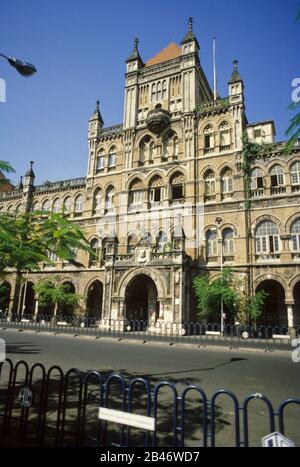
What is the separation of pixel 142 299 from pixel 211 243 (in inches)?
281

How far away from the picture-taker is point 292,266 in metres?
20.4

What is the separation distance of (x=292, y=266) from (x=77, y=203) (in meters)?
20.7

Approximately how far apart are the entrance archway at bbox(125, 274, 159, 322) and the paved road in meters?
10.2

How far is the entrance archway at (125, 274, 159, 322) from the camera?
889 inches

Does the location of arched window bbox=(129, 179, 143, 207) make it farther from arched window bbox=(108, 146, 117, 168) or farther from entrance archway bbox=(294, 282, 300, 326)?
entrance archway bbox=(294, 282, 300, 326)

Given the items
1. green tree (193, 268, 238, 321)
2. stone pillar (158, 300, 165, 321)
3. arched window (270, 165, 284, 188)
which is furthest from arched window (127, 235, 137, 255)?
arched window (270, 165, 284, 188)

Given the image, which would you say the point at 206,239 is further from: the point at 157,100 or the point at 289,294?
the point at 157,100

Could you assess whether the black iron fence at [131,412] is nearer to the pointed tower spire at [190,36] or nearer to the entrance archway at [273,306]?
the entrance archway at [273,306]

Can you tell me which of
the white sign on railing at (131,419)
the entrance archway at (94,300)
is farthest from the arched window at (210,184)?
the white sign on railing at (131,419)

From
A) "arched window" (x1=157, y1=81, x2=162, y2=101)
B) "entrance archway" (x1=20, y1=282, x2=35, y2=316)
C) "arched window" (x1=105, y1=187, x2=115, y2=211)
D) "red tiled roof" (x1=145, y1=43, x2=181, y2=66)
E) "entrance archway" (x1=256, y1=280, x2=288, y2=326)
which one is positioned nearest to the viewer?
"entrance archway" (x1=256, y1=280, x2=288, y2=326)

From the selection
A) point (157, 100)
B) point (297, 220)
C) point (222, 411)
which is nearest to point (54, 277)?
point (157, 100)

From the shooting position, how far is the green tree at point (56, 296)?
2545 cm
